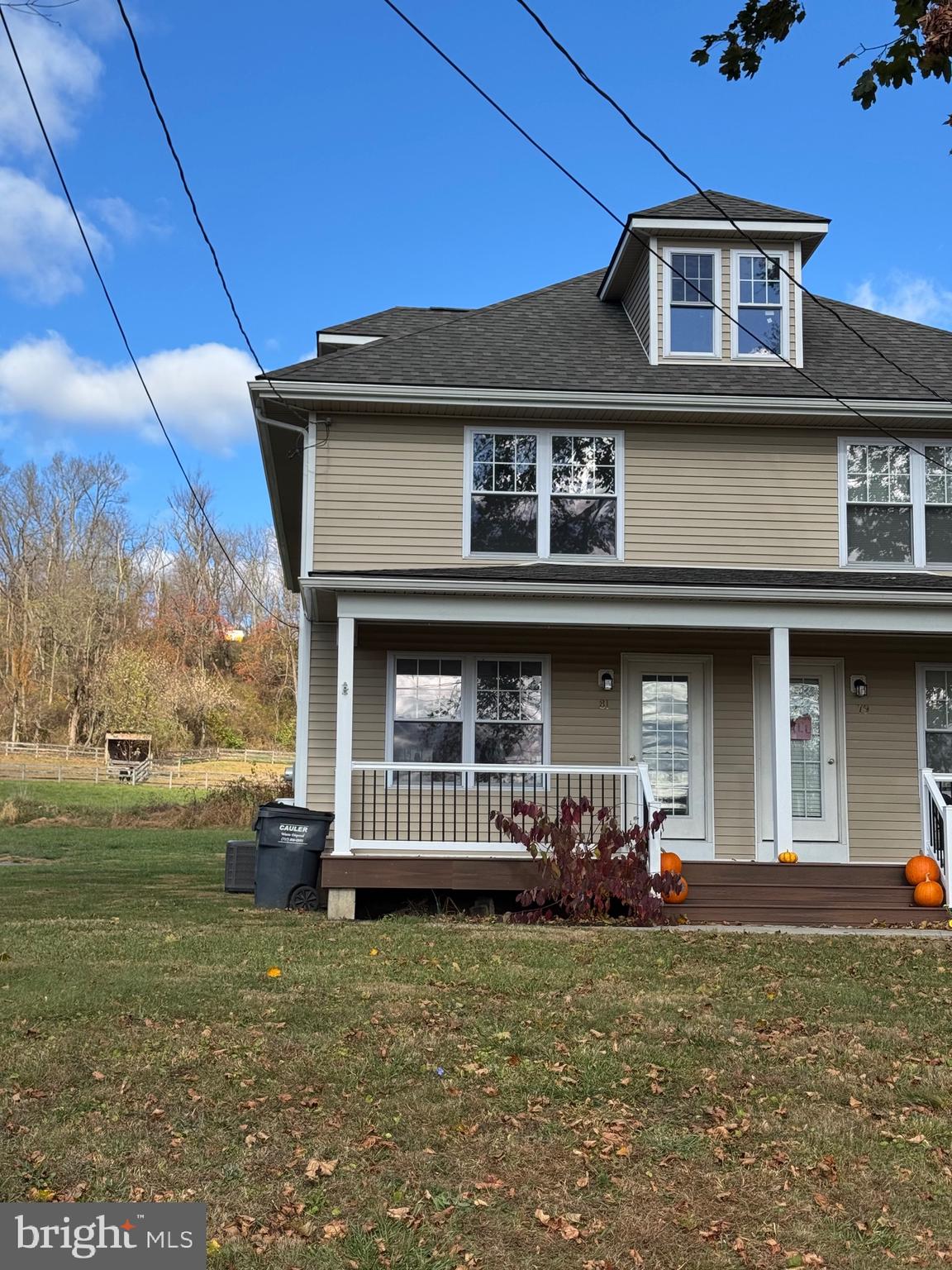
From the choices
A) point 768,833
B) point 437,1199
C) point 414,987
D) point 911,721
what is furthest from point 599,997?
point 911,721

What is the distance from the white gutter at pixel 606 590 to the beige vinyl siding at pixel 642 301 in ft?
12.3

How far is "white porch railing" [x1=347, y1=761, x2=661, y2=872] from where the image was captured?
12.4 metres

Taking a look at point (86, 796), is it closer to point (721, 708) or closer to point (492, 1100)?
point (721, 708)

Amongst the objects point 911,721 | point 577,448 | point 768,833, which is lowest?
point 768,833

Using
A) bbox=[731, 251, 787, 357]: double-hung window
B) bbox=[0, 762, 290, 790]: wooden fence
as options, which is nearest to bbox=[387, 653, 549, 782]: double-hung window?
bbox=[731, 251, 787, 357]: double-hung window

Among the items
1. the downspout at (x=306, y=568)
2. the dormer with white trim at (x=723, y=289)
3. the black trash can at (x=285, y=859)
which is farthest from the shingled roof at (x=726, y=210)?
the black trash can at (x=285, y=859)

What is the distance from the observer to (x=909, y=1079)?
19.2ft

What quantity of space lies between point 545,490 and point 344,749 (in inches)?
155

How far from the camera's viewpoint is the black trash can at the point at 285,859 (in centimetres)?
1166

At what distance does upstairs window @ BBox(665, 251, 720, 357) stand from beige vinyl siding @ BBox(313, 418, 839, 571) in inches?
48.7

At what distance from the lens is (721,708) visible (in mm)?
13258

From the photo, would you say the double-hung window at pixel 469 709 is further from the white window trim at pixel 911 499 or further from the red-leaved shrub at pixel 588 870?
the white window trim at pixel 911 499

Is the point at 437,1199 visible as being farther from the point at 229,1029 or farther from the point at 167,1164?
the point at 229,1029

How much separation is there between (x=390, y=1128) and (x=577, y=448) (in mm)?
9562
